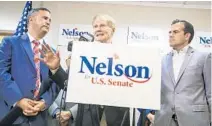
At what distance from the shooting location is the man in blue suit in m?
1.92

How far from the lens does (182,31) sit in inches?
88.2

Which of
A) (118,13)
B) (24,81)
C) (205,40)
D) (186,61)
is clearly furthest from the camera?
(118,13)

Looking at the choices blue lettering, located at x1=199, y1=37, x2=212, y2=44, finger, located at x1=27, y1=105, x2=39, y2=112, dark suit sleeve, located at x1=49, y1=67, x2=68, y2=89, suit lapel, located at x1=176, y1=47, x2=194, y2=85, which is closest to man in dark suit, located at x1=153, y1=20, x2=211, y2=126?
suit lapel, located at x1=176, y1=47, x2=194, y2=85

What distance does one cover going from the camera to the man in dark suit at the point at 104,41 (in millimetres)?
1952

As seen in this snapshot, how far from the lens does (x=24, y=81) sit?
1973 mm

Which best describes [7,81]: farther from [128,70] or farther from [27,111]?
[128,70]

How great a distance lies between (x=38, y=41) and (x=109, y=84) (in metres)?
Answer: 0.66

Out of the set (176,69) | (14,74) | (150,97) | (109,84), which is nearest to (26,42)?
(14,74)

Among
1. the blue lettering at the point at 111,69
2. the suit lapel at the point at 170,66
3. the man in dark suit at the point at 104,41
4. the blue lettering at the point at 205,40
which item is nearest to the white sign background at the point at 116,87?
the blue lettering at the point at 111,69

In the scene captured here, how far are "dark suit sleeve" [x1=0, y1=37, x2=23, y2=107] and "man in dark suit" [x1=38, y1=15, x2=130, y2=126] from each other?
10.3 inches

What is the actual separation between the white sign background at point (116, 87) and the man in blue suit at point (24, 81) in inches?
10.5

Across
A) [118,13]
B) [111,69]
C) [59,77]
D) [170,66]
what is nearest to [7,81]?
[59,77]

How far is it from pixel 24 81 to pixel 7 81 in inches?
4.6

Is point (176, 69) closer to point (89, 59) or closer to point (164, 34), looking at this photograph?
point (89, 59)
